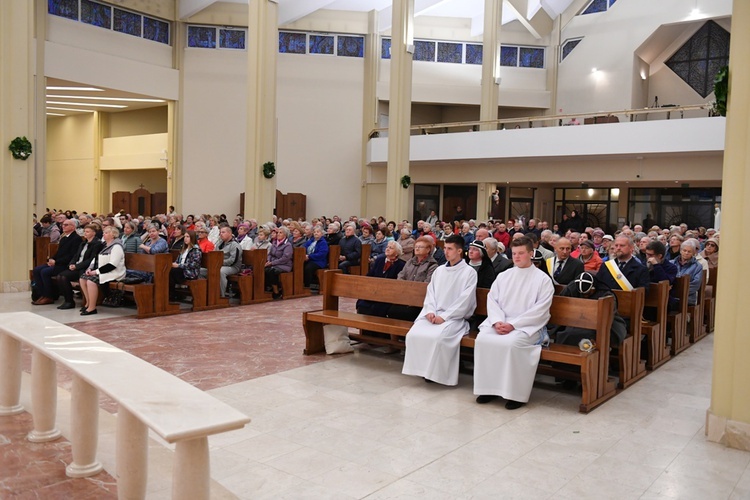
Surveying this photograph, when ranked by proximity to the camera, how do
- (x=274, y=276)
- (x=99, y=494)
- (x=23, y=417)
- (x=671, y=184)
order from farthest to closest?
1. (x=671, y=184)
2. (x=274, y=276)
3. (x=23, y=417)
4. (x=99, y=494)

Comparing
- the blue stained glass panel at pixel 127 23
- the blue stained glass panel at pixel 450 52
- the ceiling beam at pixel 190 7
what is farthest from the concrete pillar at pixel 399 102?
the blue stained glass panel at pixel 127 23

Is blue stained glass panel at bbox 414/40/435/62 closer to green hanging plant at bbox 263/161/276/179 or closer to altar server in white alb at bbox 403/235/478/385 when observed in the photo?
green hanging plant at bbox 263/161/276/179

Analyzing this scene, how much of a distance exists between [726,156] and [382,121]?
19.7m

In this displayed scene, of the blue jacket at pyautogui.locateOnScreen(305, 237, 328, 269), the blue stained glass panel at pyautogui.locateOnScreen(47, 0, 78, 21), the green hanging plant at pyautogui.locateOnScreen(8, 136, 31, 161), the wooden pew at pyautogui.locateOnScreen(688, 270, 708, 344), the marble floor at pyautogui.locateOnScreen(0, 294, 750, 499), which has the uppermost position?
the blue stained glass panel at pyautogui.locateOnScreen(47, 0, 78, 21)

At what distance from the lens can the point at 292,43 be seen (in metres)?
21.5

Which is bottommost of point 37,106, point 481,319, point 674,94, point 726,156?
point 481,319

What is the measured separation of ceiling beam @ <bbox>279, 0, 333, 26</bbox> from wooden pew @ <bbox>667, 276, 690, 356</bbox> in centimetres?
1546

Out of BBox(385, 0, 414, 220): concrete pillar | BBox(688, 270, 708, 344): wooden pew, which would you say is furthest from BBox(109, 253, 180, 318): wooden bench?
BBox(385, 0, 414, 220): concrete pillar

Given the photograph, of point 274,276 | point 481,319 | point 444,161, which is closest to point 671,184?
point 444,161

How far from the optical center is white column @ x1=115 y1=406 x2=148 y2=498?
117 inches

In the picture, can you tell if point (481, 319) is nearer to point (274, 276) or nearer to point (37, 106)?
point (274, 276)

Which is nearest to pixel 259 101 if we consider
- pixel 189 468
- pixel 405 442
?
pixel 405 442

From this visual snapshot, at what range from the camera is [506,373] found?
4.99m

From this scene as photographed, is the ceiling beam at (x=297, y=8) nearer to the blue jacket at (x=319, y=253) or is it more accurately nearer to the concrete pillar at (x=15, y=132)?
the concrete pillar at (x=15, y=132)
